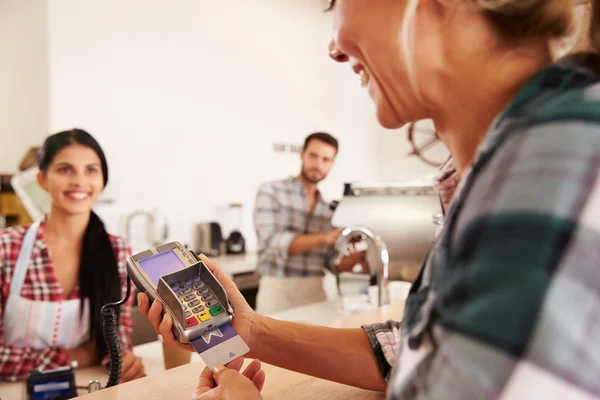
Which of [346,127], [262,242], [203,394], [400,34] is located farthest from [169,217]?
[400,34]

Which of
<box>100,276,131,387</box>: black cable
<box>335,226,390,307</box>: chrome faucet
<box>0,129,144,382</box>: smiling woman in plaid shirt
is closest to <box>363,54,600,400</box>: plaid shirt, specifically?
<box>100,276,131,387</box>: black cable

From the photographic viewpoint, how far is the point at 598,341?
0.31m

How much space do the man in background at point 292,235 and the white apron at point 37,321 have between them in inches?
52.3

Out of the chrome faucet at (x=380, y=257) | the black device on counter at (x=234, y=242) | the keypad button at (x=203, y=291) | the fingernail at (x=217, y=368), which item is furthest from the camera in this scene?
the black device on counter at (x=234, y=242)

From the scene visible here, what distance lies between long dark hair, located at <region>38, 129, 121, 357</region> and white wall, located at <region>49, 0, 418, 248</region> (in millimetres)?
1423

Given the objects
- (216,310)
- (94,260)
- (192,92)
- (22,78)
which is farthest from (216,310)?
(192,92)

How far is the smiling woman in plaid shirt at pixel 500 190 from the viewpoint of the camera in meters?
0.31

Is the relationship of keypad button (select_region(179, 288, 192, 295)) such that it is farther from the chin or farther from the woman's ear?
the woman's ear

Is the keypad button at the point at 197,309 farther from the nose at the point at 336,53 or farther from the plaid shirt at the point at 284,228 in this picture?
the plaid shirt at the point at 284,228

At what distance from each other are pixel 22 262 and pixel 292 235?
57.7 inches

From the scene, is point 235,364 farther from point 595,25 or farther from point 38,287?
point 38,287

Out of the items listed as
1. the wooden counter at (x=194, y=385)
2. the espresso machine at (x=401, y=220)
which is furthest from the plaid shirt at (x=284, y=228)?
A: the wooden counter at (x=194, y=385)

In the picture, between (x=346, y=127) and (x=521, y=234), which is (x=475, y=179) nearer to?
(x=521, y=234)

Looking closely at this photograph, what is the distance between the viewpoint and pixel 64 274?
5.65 ft
